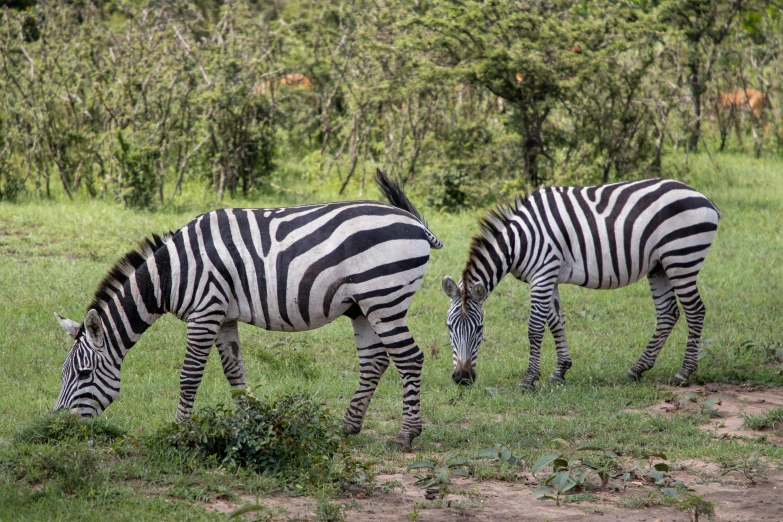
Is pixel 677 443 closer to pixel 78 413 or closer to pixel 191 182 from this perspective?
pixel 78 413

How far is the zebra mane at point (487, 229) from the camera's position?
7988 mm

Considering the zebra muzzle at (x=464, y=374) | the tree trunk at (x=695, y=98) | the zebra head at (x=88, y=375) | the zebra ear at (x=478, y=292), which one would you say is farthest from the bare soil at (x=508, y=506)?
the tree trunk at (x=695, y=98)

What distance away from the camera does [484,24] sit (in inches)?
561

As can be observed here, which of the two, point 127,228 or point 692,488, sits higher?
point 127,228

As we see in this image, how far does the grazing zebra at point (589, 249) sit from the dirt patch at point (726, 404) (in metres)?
0.38

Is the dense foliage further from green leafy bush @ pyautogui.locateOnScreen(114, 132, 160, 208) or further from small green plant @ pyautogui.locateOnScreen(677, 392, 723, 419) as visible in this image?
small green plant @ pyautogui.locateOnScreen(677, 392, 723, 419)

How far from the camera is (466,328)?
783 cm

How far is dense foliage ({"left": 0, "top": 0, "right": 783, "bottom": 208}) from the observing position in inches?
554

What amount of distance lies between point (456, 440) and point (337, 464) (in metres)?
1.19

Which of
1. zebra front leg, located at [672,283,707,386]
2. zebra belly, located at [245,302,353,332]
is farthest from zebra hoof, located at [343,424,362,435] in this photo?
zebra front leg, located at [672,283,707,386]

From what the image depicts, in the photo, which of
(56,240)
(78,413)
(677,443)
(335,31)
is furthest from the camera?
(335,31)

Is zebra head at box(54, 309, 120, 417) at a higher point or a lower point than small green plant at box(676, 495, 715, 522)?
higher

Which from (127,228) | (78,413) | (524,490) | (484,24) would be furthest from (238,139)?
(524,490)

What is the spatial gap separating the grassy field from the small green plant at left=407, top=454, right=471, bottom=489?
0.63 feet
